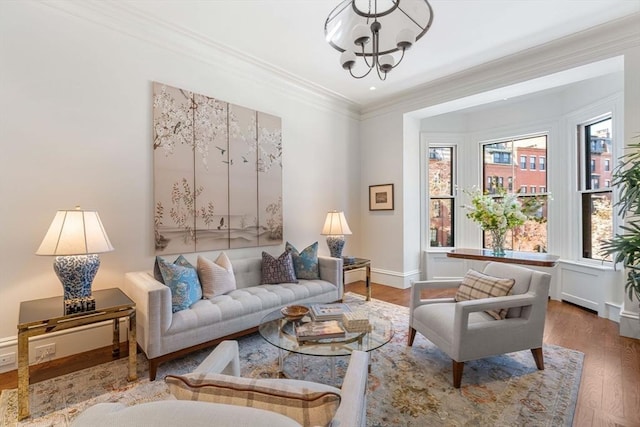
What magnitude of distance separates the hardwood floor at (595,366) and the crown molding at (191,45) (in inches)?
115

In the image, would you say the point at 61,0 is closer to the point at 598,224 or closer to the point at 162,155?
the point at 162,155

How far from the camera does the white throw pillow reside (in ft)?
9.32

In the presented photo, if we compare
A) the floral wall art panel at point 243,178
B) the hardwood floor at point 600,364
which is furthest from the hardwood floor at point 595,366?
the floral wall art panel at point 243,178

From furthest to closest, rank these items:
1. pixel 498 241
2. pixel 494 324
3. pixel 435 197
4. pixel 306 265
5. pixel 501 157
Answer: pixel 435 197
pixel 501 157
pixel 498 241
pixel 306 265
pixel 494 324

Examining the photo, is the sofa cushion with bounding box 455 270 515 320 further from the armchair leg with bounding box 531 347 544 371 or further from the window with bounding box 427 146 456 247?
the window with bounding box 427 146 456 247

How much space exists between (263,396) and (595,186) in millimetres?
4909

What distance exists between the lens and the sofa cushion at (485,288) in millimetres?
2363

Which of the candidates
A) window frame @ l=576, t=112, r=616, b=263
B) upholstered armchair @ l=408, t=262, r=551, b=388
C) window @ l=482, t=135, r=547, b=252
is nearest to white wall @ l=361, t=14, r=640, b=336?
window @ l=482, t=135, r=547, b=252

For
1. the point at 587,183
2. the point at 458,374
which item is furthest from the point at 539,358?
the point at 587,183

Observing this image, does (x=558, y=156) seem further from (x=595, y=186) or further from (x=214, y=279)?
(x=214, y=279)

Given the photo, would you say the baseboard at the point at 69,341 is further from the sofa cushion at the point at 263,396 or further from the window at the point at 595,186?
the window at the point at 595,186

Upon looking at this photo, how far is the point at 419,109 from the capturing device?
4.58 metres

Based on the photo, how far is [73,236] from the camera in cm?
209

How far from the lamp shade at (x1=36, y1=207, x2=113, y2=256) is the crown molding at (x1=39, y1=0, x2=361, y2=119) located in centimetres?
180
